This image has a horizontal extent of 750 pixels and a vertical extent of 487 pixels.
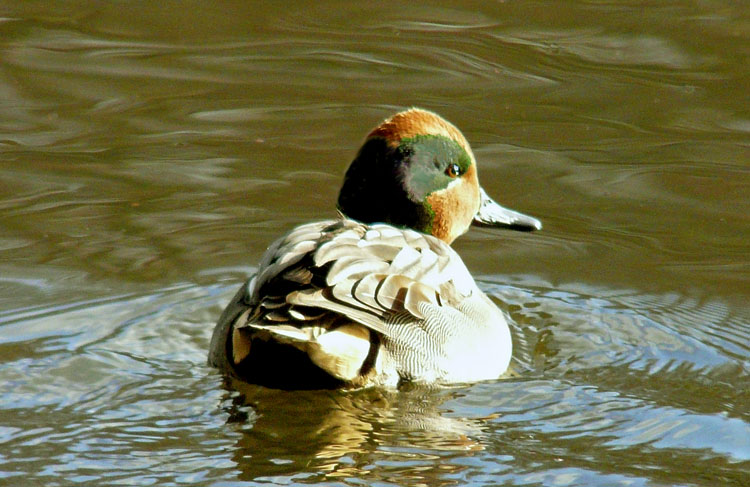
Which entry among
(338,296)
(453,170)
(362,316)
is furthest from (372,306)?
(453,170)

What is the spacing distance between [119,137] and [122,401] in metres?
4.12

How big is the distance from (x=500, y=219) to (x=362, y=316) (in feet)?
7.68

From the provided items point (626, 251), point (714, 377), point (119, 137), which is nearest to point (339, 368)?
point (714, 377)

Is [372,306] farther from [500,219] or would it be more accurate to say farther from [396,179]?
[500,219]

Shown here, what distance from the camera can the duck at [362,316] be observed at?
4914 millimetres

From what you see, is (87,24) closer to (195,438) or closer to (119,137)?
(119,137)

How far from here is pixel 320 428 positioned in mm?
4930

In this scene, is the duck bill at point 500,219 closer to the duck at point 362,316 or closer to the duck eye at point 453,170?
the duck eye at point 453,170

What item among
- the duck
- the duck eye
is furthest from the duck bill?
the duck

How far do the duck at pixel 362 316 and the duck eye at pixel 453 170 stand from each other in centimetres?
34

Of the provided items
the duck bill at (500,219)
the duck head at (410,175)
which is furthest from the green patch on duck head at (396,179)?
the duck bill at (500,219)

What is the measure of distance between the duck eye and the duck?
344 mm

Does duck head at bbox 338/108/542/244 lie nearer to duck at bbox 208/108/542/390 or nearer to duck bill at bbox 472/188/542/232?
duck at bbox 208/108/542/390

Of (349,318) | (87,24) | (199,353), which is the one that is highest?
(87,24)
